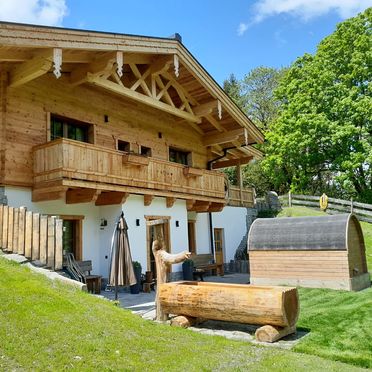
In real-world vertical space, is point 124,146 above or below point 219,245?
above

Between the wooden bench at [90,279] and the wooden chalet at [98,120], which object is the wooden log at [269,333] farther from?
the wooden chalet at [98,120]

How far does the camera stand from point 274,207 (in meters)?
23.5

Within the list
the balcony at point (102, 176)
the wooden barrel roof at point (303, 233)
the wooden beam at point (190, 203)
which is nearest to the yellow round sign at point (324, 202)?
the balcony at point (102, 176)

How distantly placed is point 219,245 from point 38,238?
38.5 feet

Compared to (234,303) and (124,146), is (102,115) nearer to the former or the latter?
(124,146)

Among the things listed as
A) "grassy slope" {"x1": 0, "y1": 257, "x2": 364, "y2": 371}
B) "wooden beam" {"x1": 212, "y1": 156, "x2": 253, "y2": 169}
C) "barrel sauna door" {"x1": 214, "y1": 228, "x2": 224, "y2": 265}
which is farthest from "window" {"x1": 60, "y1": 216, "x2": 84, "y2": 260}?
"wooden beam" {"x1": 212, "y1": 156, "x2": 253, "y2": 169}

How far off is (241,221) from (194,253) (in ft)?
14.1

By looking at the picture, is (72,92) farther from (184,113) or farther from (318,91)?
(318,91)

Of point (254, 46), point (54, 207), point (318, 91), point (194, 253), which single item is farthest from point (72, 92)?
point (318, 91)

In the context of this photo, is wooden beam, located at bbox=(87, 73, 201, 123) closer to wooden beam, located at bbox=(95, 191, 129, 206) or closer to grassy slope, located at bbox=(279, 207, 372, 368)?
wooden beam, located at bbox=(95, 191, 129, 206)

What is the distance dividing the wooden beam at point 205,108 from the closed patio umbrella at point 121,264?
826 cm

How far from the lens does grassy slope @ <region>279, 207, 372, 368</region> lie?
6359 mm

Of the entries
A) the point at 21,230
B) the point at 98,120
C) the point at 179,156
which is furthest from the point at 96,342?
the point at 179,156

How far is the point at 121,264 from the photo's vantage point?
9.70 m
